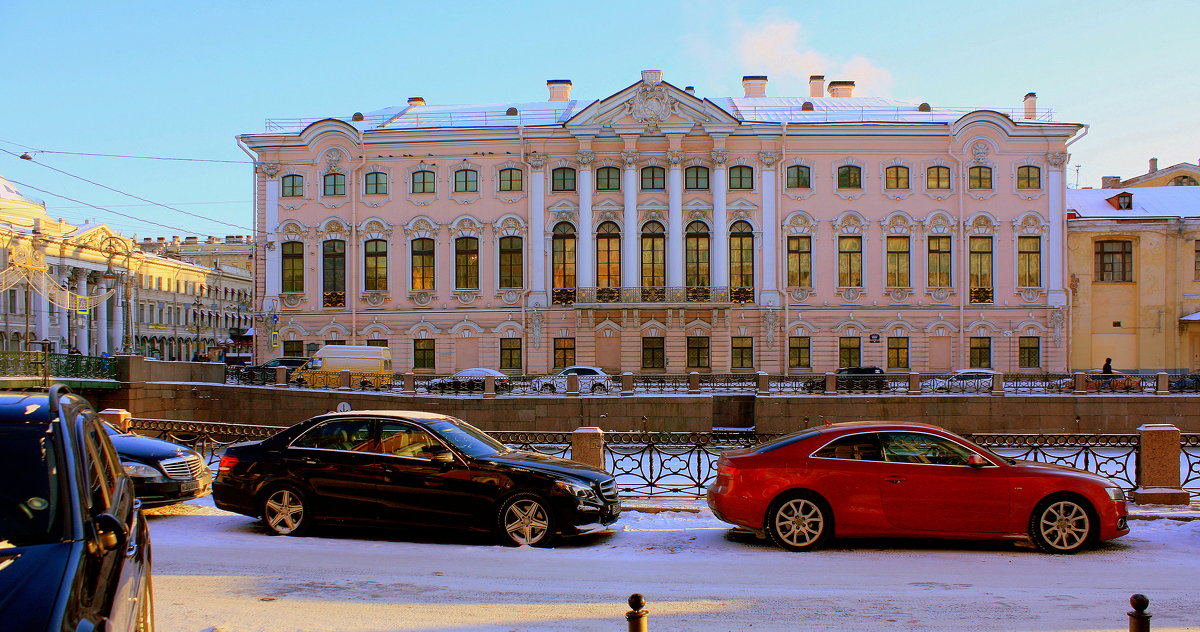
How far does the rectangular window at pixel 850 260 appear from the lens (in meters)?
42.9

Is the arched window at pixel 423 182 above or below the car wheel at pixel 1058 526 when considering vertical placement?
above

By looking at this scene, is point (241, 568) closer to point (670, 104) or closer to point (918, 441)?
point (918, 441)

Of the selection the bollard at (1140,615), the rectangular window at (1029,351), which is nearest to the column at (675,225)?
the rectangular window at (1029,351)

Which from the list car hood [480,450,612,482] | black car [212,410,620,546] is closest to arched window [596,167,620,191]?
black car [212,410,620,546]

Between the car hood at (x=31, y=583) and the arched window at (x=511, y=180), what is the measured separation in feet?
132

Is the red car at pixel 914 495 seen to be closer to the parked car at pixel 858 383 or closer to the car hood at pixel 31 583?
the car hood at pixel 31 583

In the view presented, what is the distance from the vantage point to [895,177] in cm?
4291

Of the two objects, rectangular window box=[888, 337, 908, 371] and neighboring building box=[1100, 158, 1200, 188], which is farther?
neighboring building box=[1100, 158, 1200, 188]

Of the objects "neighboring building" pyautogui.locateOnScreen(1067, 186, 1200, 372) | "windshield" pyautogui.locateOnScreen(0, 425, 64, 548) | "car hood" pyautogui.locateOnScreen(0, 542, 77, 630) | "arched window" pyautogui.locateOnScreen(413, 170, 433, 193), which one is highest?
"arched window" pyautogui.locateOnScreen(413, 170, 433, 193)

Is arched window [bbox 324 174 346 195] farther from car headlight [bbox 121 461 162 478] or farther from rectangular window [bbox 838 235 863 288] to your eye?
car headlight [bbox 121 461 162 478]

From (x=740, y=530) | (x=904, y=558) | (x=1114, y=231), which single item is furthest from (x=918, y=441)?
(x=1114, y=231)

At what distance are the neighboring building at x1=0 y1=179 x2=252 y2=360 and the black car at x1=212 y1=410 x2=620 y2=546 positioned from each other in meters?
30.2

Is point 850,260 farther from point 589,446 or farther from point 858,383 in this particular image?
point 589,446

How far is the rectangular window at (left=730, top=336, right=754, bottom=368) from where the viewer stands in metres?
42.7
